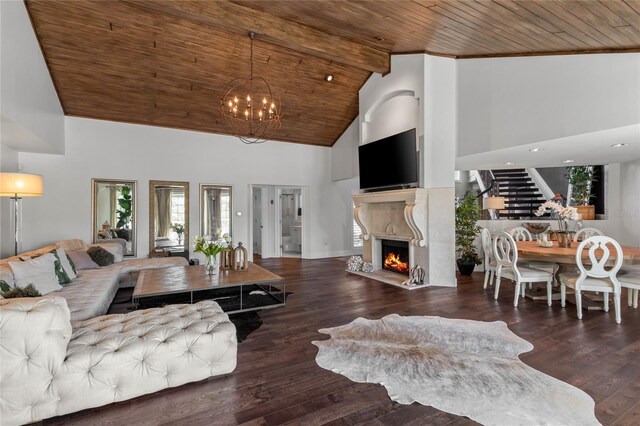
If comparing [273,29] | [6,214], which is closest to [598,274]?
[273,29]

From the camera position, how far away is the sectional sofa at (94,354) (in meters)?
1.80

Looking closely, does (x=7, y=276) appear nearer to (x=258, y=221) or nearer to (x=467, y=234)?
(x=467, y=234)

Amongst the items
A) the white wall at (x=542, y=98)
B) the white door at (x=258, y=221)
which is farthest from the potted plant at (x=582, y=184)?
the white door at (x=258, y=221)

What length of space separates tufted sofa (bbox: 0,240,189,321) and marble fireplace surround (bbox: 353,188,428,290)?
368cm

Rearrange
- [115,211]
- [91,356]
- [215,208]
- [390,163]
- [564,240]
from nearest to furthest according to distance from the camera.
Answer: [91,356] < [564,240] < [390,163] < [115,211] < [215,208]

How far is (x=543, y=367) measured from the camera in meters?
2.55

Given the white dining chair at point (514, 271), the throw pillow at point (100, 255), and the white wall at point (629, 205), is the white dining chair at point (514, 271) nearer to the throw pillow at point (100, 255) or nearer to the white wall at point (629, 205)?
the white wall at point (629, 205)

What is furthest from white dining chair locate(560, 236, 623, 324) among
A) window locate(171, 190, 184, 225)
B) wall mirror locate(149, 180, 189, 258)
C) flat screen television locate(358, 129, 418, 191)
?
window locate(171, 190, 184, 225)

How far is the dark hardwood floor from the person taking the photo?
199 centimetres

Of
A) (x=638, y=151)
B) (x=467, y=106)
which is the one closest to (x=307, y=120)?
(x=467, y=106)

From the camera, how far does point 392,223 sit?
6.38m

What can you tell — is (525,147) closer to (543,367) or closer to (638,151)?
(638,151)

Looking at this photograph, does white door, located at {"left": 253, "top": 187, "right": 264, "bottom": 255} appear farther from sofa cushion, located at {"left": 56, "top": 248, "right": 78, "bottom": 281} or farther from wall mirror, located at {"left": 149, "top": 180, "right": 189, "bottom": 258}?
sofa cushion, located at {"left": 56, "top": 248, "right": 78, "bottom": 281}

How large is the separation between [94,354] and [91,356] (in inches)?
0.7
